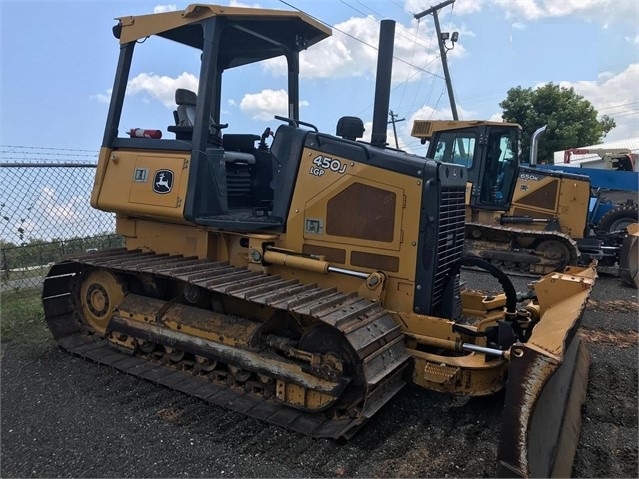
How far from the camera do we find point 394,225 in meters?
3.82

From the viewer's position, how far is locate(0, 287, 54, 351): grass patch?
530cm

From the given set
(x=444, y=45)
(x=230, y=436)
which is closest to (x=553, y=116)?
(x=444, y=45)

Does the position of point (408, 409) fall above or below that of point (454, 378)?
below

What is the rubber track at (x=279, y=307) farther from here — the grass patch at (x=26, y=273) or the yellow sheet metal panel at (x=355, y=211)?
the grass patch at (x=26, y=273)

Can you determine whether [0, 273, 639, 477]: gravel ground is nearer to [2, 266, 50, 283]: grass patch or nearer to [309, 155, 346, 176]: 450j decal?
[309, 155, 346, 176]: 450j decal

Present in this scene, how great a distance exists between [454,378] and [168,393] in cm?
→ 230

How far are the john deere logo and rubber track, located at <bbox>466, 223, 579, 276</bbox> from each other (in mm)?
7394

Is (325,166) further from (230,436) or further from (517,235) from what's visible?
(517,235)

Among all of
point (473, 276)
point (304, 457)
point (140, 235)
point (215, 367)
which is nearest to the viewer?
point (304, 457)

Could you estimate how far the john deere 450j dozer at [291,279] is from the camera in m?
3.44

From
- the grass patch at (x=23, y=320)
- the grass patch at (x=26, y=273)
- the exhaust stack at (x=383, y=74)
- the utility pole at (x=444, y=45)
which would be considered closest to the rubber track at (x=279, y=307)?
the grass patch at (x=23, y=320)

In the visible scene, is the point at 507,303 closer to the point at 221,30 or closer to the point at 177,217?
the point at 177,217

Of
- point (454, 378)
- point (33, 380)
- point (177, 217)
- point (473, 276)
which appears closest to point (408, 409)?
point (454, 378)

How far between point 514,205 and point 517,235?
103 centimetres
